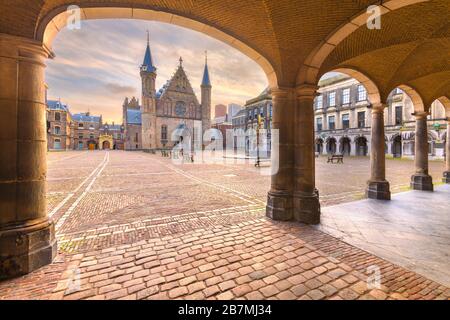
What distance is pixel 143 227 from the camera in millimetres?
4488

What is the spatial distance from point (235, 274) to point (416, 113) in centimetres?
1035

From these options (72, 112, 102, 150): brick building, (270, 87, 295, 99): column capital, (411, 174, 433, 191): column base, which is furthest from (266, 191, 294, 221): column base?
(72, 112, 102, 150): brick building

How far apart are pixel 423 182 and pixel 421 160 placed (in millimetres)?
985

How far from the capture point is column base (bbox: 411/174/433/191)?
802 centimetres

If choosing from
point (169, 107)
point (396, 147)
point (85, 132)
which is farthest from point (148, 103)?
point (396, 147)

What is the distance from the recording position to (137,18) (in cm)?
392

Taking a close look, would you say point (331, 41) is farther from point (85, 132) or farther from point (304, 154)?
point (85, 132)

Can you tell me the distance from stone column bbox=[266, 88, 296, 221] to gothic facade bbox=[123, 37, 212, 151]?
1766 inches

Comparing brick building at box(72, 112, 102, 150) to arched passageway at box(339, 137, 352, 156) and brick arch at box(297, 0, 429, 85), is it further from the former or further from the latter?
brick arch at box(297, 0, 429, 85)

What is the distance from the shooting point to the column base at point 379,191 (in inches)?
265

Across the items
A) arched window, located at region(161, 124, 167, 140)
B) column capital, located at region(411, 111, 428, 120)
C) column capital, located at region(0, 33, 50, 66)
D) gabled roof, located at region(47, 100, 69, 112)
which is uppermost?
gabled roof, located at region(47, 100, 69, 112)

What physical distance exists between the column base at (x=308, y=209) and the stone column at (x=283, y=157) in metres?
0.20

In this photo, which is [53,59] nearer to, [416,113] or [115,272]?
[115,272]

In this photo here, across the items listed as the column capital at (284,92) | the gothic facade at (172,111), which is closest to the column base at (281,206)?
the column capital at (284,92)
